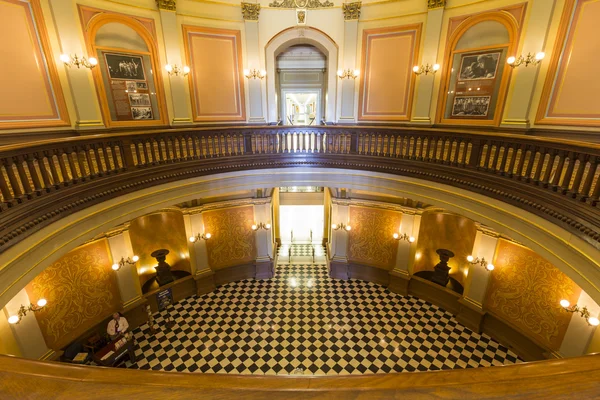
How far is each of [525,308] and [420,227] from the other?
3054 mm

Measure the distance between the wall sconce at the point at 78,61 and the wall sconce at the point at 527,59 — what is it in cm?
949

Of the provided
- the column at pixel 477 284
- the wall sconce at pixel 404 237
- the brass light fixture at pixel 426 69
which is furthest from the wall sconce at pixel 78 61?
the column at pixel 477 284

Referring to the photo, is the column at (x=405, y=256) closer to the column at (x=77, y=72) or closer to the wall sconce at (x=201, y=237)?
the wall sconce at (x=201, y=237)

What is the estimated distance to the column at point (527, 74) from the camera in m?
5.88

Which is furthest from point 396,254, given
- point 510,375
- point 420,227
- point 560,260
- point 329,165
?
point 510,375

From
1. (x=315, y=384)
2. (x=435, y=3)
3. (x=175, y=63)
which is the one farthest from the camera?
(x=175, y=63)

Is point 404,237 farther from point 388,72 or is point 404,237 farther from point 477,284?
point 388,72

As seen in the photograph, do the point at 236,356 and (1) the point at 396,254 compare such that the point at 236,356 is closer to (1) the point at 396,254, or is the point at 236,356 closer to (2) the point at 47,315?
(2) the point at 47,315

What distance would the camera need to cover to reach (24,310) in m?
5.51

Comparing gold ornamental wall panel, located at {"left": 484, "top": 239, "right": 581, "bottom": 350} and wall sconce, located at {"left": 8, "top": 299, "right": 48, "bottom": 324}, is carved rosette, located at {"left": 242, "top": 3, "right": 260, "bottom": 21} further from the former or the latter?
gold ornamental wall panel, located at {"left": 484, "top": 239, "right": 581, "bottom": 350}

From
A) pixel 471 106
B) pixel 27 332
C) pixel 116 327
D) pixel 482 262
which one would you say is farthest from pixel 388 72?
pixel 27 332

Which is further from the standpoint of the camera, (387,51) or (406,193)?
(387,51)

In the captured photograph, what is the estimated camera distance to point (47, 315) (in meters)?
6.02

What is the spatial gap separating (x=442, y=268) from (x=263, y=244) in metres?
5.63
